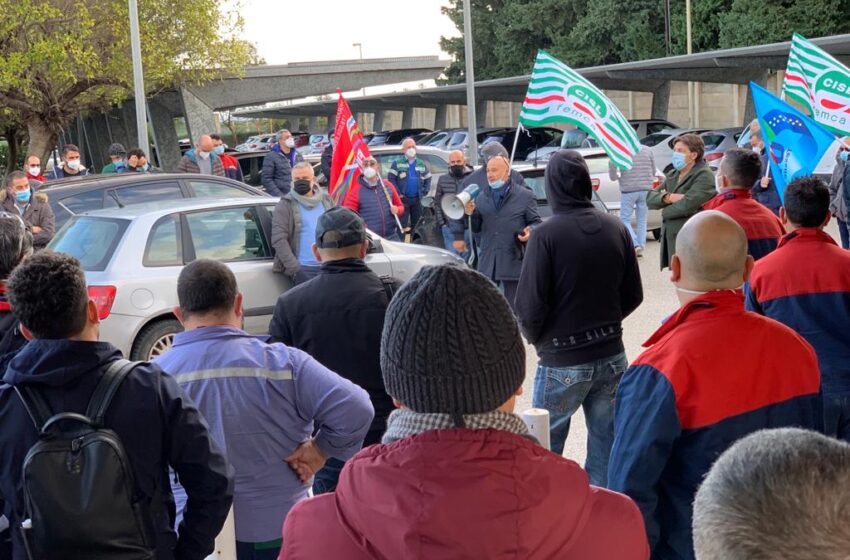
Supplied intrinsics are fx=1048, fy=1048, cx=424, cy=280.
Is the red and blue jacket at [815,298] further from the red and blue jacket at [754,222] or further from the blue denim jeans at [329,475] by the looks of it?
the blue denim jeans at [329,475]

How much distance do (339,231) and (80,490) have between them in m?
2.09

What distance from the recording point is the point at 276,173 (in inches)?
575

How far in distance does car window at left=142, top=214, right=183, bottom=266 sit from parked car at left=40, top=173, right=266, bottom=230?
2.35 m

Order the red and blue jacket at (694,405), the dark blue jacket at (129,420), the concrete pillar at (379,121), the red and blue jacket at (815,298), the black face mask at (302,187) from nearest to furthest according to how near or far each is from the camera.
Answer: the dark blue jacket at (129,420)
the red and blue jacket at (694,405)
the red and blue jacket at (815,298)
the black face mask at (302,187)
the concrete pillar at (379,121)

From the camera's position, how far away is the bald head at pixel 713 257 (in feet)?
10.9

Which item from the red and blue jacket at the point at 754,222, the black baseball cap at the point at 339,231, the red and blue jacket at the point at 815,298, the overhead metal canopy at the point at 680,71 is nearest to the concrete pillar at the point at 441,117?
the overhead metal canopy at the point at 680,71

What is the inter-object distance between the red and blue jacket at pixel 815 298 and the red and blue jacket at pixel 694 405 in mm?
1286

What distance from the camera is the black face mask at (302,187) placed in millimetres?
9141

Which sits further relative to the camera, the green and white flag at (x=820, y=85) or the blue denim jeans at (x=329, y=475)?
the green and white flag at (x=820, y=85)

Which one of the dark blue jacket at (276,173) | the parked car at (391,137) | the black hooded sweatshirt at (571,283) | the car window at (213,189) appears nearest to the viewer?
the black hooded sweatshirt at (571,283)

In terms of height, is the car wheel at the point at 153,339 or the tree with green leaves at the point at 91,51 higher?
the tree with green leaves at the point at 91,51

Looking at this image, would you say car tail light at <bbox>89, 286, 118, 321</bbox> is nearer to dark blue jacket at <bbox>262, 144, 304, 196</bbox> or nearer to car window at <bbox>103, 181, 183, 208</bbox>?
car window at <bbox>103, 181, 183, 208</bbox>

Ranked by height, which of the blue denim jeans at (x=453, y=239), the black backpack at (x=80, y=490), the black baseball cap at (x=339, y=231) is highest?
the black baseball cap at (x=339, y=231)

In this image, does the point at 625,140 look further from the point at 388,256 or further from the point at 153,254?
the point at 153,254
